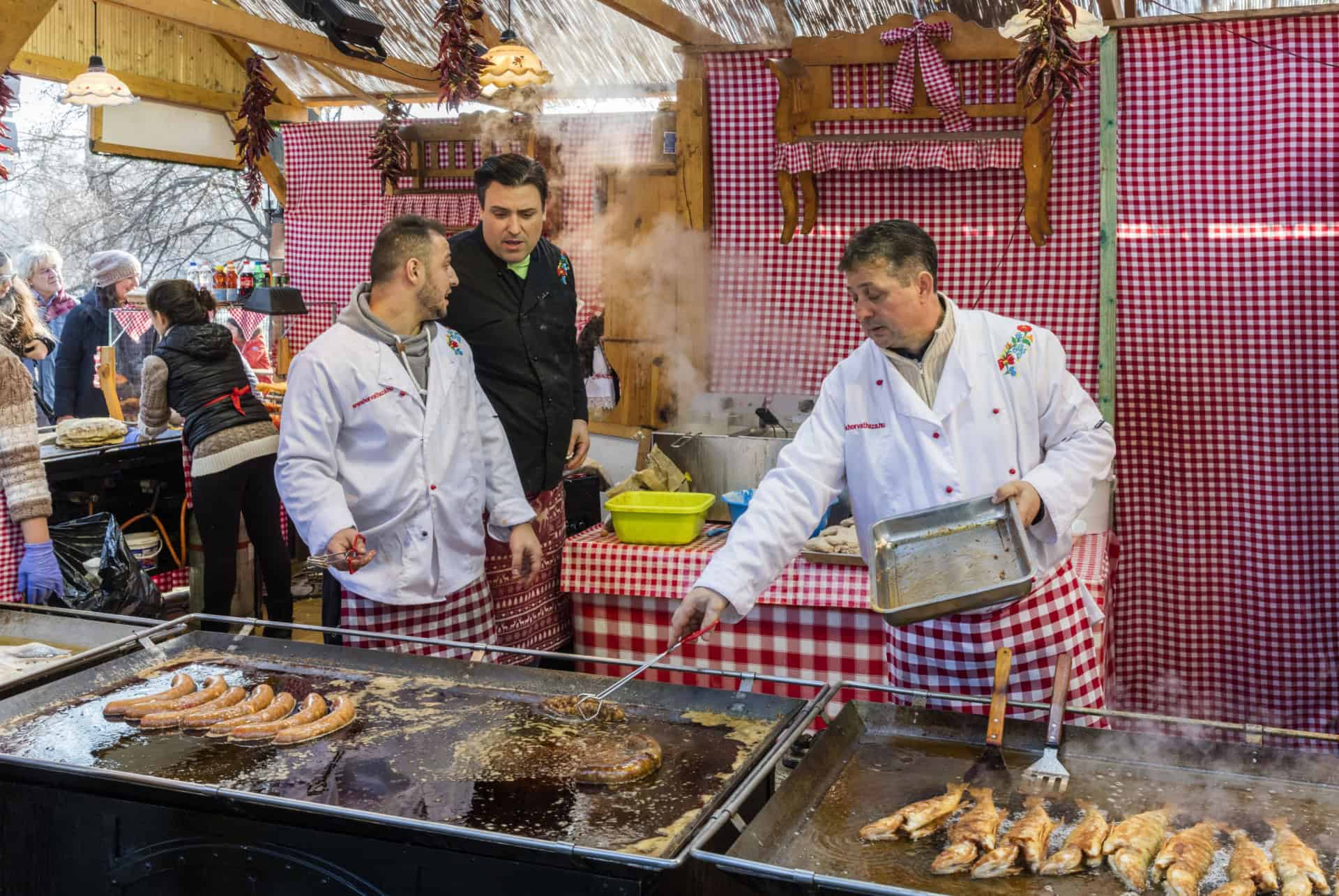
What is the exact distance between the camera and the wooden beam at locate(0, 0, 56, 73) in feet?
13.2

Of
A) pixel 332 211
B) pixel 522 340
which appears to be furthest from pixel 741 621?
pixel 332 211

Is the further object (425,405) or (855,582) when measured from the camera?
(855,582)

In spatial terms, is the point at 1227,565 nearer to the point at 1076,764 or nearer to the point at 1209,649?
the point at 1209,649

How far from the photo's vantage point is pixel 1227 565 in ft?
18.7

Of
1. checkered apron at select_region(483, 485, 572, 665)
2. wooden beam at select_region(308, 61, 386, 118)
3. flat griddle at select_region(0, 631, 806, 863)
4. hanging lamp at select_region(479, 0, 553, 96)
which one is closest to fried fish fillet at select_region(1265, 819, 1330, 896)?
flat griddle at select_region(0, 631, 806, 863)

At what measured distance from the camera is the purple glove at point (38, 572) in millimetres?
4641

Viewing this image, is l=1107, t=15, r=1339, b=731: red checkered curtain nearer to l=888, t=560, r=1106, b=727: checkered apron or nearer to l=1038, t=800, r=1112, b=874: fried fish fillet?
l=888, t=560, r=1106, b=727: checkered apron

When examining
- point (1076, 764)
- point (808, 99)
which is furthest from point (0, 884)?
point (808, 99)

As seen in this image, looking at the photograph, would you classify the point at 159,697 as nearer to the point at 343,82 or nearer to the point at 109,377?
the point at 109,377

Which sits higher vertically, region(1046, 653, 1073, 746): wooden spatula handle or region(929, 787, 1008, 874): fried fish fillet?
region(1046, 653, 1073, 746): wooden spatula handle

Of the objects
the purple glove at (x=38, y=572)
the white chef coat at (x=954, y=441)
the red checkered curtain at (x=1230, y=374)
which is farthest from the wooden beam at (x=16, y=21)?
the red checkered curtain at (x=1230, y=374)

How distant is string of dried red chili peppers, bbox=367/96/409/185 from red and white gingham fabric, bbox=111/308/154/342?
182 cm

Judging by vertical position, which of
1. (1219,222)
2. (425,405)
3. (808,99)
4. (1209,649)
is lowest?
(1209,649)

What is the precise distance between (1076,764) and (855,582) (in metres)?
2.00
